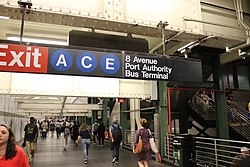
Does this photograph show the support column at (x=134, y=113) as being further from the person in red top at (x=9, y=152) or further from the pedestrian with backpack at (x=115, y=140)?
the person in red top at (x=9, y=152)

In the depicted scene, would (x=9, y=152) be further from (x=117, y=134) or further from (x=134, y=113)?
(x=134, y=113)

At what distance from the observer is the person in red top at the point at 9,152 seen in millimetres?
2346

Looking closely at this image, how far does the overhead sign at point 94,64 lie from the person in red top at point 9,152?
0.82m

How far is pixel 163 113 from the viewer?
8.91 metres

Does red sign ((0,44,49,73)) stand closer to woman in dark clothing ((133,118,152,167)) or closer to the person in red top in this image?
the person in red top

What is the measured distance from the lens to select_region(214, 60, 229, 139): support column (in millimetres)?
8477

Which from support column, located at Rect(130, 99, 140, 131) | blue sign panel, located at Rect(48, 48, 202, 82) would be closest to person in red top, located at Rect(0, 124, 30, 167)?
blue sign panel, located at Rect(48, 48, 202, 82)

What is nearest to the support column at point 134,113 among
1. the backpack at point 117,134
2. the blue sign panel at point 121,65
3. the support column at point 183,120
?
the support column at point 183,120

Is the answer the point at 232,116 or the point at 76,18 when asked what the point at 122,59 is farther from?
the point at 232,116

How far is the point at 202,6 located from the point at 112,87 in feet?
15.4

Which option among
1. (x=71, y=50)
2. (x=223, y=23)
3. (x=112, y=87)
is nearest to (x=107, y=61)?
(x=71, y=50)

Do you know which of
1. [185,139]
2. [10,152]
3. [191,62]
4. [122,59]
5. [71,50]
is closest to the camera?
[10,152]

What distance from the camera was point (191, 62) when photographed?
3.80 meters

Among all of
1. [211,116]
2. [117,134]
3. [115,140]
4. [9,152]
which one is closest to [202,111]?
[211,116]
